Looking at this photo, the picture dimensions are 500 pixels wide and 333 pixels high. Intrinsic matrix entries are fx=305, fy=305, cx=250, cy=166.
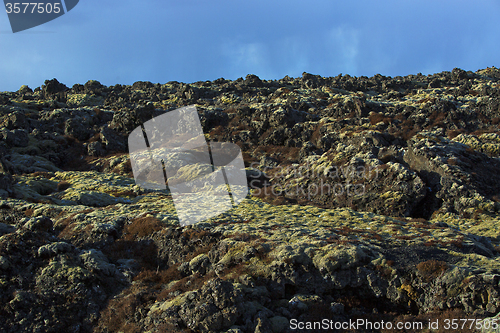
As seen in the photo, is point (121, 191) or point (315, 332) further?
point (121, 191)

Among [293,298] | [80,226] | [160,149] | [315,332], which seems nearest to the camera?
[315,332]

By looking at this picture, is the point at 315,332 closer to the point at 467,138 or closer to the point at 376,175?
the point at 376,175

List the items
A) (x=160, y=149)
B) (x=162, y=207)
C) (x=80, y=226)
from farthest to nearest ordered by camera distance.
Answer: (x=160, y=149) → (x=162, y=207) → (x=80, y=226)

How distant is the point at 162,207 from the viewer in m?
30.1

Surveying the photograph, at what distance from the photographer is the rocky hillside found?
14344 mm

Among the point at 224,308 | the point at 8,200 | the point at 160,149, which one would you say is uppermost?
the point at 160,149

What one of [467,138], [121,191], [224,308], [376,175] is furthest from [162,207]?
[467,138]

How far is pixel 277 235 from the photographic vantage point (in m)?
20.6

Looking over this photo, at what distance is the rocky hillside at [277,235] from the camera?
1434 centimetres

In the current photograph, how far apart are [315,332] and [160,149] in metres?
45.7
